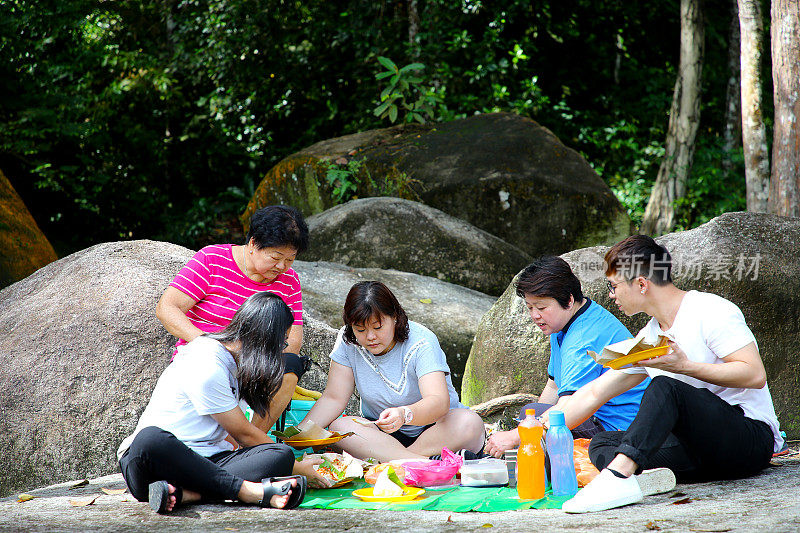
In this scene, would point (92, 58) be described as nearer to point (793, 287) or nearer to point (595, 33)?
point (595, 33)

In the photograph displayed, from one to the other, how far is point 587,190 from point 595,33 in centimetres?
477

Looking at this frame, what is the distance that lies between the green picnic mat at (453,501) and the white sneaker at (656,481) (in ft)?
1.01

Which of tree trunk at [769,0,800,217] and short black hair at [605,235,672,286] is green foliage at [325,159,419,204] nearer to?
tree trunk at [769,0,800,217]

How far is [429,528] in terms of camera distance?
2.59 m

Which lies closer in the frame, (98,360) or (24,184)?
(98,360)

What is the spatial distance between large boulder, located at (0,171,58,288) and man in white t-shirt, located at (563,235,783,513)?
194 inches

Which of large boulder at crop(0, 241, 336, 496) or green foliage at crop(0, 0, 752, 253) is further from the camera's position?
green foliage at crop(0, 0, 752, 253)

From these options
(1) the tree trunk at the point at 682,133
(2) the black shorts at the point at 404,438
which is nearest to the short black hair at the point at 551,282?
(2) the black shorts at the point at 404,438

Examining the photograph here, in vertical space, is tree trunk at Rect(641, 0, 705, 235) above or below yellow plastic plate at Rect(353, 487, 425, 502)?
above

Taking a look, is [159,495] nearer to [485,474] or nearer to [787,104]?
[485,474]

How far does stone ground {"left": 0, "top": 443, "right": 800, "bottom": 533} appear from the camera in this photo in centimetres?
246

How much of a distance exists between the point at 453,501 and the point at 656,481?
0.78 metres

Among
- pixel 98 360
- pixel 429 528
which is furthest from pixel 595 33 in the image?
pixel 429 528

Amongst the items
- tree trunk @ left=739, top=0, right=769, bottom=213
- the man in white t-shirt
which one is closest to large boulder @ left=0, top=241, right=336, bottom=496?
the man in white t-shirt
